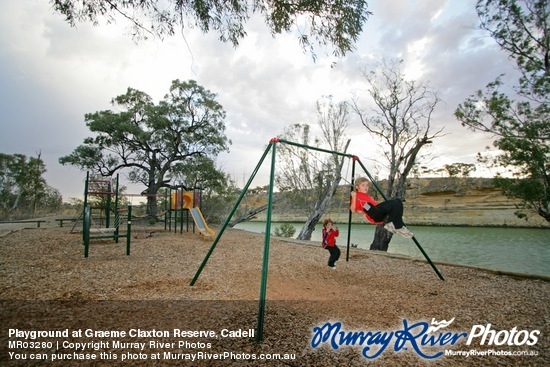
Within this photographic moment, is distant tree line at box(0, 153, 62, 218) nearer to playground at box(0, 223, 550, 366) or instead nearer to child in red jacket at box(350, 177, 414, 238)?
playground at box(0, 223, 550, 366)

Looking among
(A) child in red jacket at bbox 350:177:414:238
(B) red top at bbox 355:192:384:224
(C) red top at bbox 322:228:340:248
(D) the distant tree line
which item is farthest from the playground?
(D) the distant tree line

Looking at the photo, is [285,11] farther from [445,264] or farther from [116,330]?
[445,264]

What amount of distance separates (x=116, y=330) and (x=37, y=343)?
584mm

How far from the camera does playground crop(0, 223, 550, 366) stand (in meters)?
2.51

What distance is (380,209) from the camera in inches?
A: 179
